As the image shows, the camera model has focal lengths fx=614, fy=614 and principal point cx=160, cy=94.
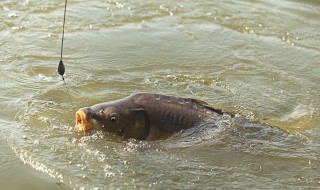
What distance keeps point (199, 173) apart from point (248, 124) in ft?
2.51

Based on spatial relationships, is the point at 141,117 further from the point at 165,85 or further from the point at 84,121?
the point at 165,85

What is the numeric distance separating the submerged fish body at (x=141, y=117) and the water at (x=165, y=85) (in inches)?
3.0

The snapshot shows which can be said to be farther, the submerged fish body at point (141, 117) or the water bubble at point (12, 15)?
the water bubble at point (12, 15)

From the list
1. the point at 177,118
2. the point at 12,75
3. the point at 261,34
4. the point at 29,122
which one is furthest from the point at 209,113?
the point at 261,34

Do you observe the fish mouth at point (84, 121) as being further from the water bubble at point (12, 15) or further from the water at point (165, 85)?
the water bubble at point (12, 15)

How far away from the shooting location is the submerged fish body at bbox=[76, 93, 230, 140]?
14.8 feet

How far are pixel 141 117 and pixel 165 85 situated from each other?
58.1 inches

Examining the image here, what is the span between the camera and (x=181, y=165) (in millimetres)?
4379

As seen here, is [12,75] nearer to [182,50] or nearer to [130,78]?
[130,78]

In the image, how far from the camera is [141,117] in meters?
4.48

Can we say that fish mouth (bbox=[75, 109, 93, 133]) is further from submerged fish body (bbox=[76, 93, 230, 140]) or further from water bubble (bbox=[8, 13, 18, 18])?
water bubble (bbox=[8, 13, 18, 18])

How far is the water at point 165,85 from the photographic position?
170 inches

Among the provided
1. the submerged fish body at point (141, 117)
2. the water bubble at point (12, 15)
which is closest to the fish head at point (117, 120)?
the submerged fish body at point (141, 117)

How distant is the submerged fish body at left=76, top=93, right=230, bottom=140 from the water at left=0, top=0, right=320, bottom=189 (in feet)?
0.25
